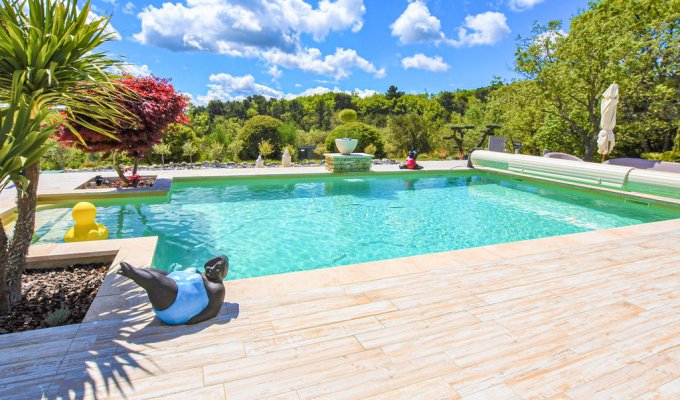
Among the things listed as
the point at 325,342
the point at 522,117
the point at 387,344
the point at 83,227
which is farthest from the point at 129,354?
the point at 522,117

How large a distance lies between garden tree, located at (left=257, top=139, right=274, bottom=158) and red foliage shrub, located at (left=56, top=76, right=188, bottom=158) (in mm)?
6555

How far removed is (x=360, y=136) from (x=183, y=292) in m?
13.8

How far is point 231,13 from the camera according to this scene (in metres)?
16.5

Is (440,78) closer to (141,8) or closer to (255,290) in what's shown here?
(141,8)

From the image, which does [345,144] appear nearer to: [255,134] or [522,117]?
[255,134]

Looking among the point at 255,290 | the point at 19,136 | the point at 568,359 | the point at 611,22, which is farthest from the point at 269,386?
the point at 611,22

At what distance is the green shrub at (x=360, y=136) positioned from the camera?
49.8ft

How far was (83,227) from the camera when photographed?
4.23 metres

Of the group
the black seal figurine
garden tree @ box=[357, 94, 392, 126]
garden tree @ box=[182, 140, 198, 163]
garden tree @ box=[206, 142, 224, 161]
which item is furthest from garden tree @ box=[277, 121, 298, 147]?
garden tree @ box=[357, 94, 392, 126]

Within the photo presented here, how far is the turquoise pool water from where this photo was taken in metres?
4.61

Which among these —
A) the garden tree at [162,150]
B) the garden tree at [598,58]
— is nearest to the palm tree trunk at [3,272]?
the garden tree at [162,150]

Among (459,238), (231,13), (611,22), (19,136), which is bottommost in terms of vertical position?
(459,238)

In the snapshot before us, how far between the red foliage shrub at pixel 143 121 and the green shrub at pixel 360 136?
339 inches

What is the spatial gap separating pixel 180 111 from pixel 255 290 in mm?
5706
